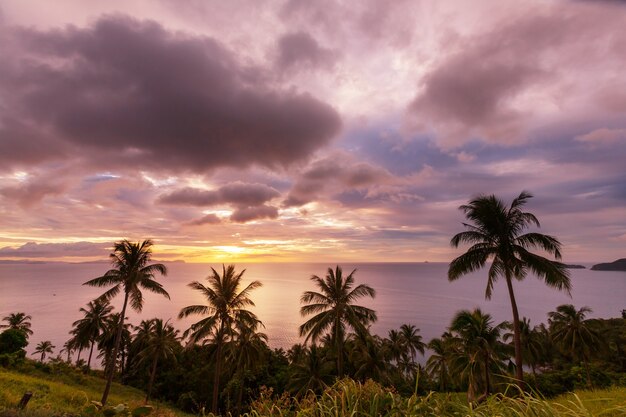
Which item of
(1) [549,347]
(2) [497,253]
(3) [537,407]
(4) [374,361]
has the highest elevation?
(2) [497,253]

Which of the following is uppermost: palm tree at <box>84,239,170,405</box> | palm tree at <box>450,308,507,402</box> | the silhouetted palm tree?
palm tree at <box>84,239,170,405</box>

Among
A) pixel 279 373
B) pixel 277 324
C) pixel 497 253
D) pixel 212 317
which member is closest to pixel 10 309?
pixel 277 324

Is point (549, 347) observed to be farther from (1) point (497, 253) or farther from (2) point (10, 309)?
(2) point (10, 309)

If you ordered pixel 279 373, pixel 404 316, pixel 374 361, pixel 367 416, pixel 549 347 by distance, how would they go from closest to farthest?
pixel 367 416, pixel 374 361, pixel 279 373, pixel 549 347, pixel 404 316

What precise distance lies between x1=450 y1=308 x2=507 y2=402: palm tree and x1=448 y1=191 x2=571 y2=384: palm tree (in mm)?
3520

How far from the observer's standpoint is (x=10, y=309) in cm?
13062

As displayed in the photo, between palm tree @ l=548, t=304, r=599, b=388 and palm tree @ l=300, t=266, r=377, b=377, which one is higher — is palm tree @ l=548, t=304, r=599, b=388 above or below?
below

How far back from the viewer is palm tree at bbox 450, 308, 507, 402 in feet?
72.4

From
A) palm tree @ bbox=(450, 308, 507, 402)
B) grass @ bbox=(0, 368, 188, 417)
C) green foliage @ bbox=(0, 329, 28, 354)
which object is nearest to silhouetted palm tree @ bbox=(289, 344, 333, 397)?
grass @ bbox=(0, 368, 188, 417)

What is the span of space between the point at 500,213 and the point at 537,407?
16876mm

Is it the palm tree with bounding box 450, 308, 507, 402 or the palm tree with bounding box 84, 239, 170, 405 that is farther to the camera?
the palm tree with bounding box 84, 239, 170, 405

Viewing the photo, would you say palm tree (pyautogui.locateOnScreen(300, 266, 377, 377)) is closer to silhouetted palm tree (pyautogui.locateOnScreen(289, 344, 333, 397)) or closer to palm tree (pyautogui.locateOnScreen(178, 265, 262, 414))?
silhouetted palm tree (pyautogui.locateOnScreen(289, 344, 333, 397))

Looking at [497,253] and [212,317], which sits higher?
[497,253]

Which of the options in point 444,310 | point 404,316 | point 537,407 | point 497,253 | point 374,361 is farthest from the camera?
point 444,310
